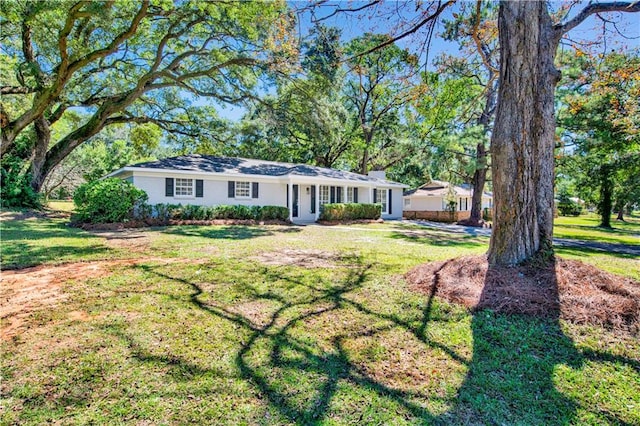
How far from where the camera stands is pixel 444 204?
31.0m

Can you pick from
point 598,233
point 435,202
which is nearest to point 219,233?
point 598,233

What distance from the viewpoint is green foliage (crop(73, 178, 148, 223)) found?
11656 mm

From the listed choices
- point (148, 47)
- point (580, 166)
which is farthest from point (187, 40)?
point (580, 166)

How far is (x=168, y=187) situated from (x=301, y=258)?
11.3 m

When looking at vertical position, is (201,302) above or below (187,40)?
below

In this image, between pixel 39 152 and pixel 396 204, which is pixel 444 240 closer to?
pixel 396 204

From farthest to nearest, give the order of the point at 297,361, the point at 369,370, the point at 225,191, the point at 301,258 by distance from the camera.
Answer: the point at 225,191 → the point at 301,258 → the point at 297,361 → the point at 369,370

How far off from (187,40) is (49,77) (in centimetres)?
639

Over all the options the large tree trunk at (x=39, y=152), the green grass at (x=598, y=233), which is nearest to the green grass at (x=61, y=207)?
the large tree trunk at (x=39, y=152)

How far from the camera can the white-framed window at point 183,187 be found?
1606cm

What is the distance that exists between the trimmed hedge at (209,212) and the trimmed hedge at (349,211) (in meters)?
2.34

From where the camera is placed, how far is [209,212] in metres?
15.6

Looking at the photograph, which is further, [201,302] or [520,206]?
[520,206]

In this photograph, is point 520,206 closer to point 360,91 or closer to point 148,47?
point 148,47
